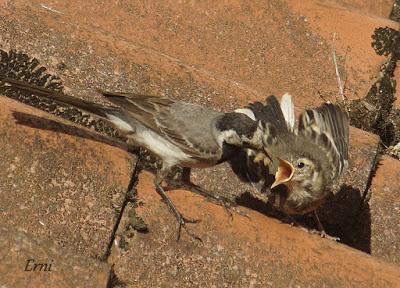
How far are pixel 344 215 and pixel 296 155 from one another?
39cm

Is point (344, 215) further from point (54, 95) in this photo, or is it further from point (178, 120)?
point (54, 95)

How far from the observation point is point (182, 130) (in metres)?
3.60

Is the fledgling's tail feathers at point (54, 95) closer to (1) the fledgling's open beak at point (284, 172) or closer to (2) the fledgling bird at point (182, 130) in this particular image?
(2) the fledgling bird at point (182, 130)

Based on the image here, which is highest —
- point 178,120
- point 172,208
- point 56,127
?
point 56,127

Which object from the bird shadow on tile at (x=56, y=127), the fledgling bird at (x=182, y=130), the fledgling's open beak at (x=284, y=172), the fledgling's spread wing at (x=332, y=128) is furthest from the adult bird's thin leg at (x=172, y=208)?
the fledgling's spread wing at (x=332, y=128)

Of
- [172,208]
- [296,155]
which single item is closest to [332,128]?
[296,155]

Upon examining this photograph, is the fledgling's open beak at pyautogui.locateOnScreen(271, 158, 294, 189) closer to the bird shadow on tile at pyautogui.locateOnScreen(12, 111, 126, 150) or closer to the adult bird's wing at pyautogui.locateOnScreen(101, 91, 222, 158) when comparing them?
the adult bird's wing at pyautogui.locateOnScreen(101, 91, 222, 158)

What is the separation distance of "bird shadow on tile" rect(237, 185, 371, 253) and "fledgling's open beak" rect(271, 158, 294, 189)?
6.4 inches

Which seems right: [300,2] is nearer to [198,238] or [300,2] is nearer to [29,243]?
[198,238]

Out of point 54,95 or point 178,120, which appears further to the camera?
point 178,120

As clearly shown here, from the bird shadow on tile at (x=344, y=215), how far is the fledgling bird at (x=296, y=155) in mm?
70

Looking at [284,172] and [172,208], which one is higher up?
[172,208]

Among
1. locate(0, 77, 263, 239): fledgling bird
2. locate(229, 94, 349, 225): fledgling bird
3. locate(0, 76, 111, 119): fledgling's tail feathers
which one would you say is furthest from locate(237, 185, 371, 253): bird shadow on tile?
locate(0, 76, 111, 119): fledgling's tail feathers

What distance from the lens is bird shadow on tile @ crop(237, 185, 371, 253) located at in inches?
138
